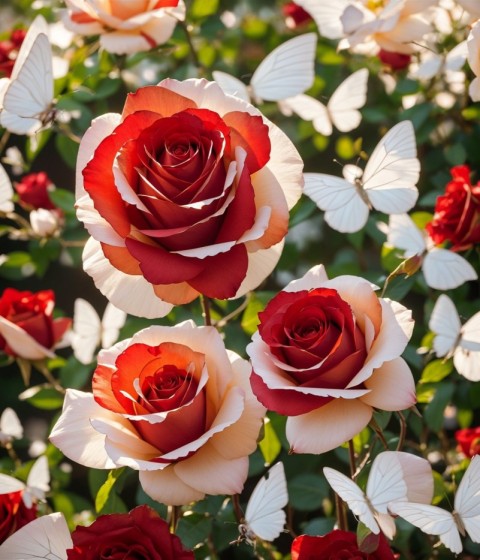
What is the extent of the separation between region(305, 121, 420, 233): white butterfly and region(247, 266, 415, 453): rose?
91 mm

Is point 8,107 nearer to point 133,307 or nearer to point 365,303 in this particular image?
point 133,307

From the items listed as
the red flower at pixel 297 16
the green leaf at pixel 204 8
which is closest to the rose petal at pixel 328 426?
the green leaf at pixel 204 8

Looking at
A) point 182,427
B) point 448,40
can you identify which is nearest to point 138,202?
point 182,427

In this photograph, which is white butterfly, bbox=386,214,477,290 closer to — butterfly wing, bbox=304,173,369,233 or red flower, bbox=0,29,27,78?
butterfly wing, bbox=304,173,369,233

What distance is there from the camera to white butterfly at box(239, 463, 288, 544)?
1.76 feet

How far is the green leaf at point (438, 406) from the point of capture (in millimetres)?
734

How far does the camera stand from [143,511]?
495 millimetres

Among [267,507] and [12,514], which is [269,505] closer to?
[267,507]

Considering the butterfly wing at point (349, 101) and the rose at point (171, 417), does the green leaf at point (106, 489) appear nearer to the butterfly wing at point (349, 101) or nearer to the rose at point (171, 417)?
the rose at point (171, 417)

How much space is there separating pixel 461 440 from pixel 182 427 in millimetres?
325

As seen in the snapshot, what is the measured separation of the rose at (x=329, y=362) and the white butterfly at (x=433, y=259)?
0.44 feet

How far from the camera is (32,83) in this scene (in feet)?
2.05

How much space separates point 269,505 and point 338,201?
0.22m

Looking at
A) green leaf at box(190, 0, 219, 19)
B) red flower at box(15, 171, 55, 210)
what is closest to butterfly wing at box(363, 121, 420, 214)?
green leaf at box(190, 0, 219, 19)
